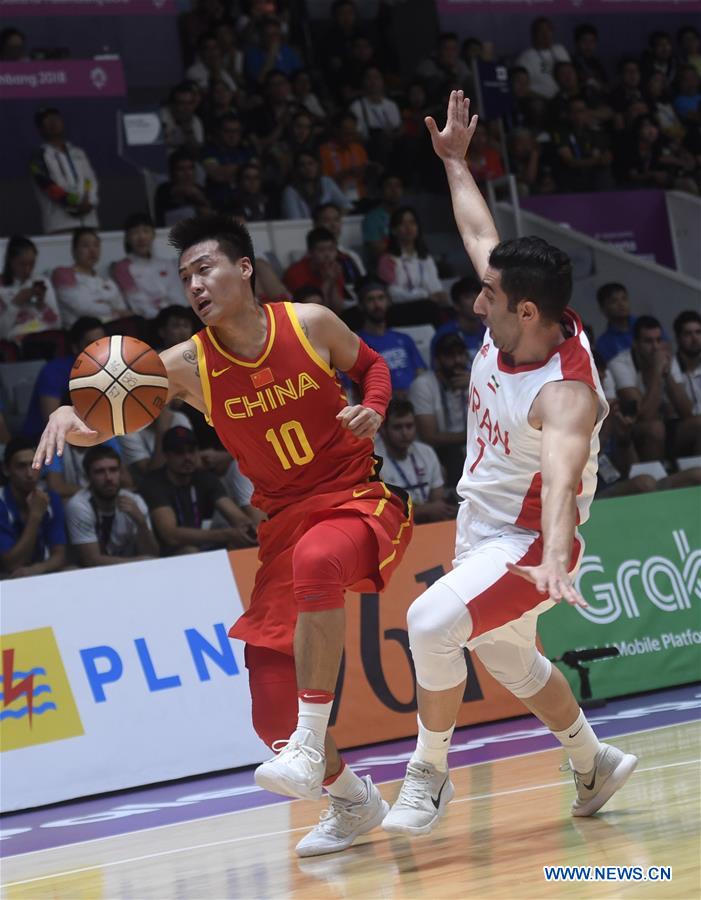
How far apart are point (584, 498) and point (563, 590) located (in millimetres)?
1051

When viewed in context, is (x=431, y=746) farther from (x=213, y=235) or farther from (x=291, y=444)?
(x=213, y=235)

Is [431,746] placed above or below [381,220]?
below

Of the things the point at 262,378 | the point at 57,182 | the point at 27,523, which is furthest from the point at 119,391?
the point at 57,182

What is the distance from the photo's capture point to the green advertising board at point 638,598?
823 centimetres

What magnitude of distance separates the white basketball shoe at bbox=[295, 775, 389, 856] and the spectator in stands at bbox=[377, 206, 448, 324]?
22.0 feet

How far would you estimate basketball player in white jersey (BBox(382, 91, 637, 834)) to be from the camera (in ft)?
14.2

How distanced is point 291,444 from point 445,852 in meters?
1.55

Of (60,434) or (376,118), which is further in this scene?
(376,118)

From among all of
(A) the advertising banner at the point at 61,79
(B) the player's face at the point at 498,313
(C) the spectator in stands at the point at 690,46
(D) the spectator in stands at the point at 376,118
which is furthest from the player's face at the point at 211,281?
(C) the spectator in stands at the point at 690,46

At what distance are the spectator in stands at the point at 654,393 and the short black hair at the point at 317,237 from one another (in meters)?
2.56

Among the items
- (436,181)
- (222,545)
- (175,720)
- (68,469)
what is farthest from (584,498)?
(436,181)

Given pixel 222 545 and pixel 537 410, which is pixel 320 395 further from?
pixel 222 545

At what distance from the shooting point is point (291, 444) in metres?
4.90

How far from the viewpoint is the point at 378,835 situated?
5.07m
